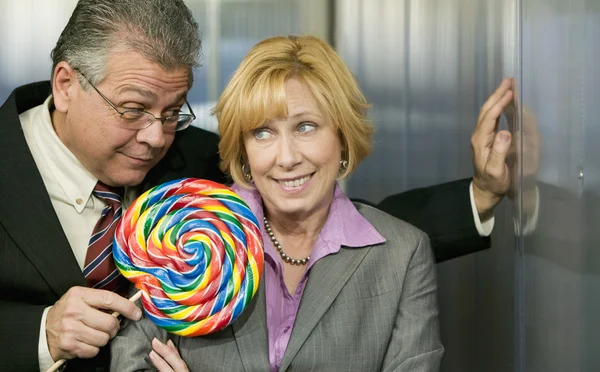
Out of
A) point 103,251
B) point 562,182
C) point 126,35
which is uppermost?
point 126,35

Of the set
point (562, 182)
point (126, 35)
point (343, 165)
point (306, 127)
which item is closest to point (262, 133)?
point (306, 127)

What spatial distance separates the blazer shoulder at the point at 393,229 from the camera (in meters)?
2.69

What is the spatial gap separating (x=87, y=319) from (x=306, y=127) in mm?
755

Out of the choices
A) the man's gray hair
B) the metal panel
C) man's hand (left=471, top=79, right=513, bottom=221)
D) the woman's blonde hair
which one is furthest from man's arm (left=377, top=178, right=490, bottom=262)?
the man's gray hair

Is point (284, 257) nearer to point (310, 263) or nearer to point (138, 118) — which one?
point (310, 263)

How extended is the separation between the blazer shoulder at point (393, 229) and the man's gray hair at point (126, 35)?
0.69m

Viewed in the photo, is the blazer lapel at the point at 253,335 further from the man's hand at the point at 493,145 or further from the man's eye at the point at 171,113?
the man's hand at the point at 493,145

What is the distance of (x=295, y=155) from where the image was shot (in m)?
2.58

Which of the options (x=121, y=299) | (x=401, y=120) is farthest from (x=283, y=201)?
(x=401, y=120)

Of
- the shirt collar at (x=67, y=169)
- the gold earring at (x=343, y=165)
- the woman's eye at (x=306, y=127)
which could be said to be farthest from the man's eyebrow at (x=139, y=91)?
the gold earring at (x=343, y=165)

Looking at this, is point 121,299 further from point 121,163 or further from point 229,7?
point 229,7

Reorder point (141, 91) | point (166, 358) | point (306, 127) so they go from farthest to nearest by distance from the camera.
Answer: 1. point (141, 91)
2. point (306, 127)
3. point (166, 358)

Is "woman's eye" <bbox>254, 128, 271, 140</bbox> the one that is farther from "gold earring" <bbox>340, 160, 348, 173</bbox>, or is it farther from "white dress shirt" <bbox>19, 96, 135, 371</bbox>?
"white dress shirt" <bbox>19, 96, 135, 371</bbox>

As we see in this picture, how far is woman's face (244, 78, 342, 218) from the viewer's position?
259cm
